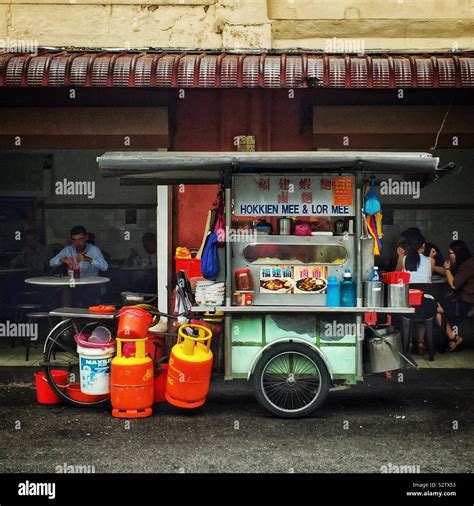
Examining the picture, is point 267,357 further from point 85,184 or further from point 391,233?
point 85,184

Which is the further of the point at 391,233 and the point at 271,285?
the point at 391,233

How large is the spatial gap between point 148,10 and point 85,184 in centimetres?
558

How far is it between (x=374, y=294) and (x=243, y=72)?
3.53 meters

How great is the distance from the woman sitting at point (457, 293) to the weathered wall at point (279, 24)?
126 inches

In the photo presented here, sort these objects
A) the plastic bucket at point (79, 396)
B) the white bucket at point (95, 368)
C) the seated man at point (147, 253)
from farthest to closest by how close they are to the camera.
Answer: the seated man at point (147, 253) < the plastic bucket at point (79, 396) < the white bucket at point (95, 368)

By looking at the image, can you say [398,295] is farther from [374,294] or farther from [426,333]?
[426,333]

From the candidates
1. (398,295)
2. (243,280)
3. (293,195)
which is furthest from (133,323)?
A: (398,295)

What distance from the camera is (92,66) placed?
9.53 metres

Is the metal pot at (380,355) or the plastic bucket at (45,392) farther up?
the metal pot at (380,355)

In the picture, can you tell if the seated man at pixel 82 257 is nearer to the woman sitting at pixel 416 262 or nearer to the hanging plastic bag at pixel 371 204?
the woman sitting at pixel 416 262

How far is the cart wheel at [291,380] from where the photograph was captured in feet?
25.6

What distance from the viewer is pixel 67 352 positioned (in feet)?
27.8

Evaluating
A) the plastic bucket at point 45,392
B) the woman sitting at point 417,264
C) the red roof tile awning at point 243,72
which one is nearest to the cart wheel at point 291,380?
the plastic bucket at point 45,392

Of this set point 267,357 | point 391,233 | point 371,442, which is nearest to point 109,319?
point 267,357
